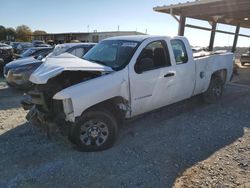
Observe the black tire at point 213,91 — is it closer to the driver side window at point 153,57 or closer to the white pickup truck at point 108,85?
the white pickup truck at point 108,85

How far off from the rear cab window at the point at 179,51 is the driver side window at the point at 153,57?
12.6 inches

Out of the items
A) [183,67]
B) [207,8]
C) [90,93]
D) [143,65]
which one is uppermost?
[207,8]

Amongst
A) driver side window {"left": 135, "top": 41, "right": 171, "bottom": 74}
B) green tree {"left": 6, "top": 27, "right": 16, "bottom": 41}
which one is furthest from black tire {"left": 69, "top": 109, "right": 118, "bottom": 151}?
green tree {"left": 6, "top": 27, "right": 16, "bottom": 41}

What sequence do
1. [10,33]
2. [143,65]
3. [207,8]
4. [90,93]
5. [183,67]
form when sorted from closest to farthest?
1. [90,93]
2. [143,65]
3. [183,67]
4. [207,8]
5. [10,33]

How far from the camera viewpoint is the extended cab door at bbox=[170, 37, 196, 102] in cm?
589

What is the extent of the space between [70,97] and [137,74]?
1.41 metres

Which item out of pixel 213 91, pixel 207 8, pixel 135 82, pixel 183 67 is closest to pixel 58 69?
pixel 135 82

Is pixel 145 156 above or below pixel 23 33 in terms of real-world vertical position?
above

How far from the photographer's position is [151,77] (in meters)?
5.21

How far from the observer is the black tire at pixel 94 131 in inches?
173

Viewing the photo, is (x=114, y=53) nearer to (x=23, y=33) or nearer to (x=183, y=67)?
(x=183, y=67)

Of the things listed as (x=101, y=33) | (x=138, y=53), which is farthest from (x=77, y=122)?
(x=101, y=33)

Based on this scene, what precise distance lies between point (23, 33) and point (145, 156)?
87520 millimetres

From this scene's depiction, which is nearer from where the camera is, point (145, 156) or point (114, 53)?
point (145, 156)
